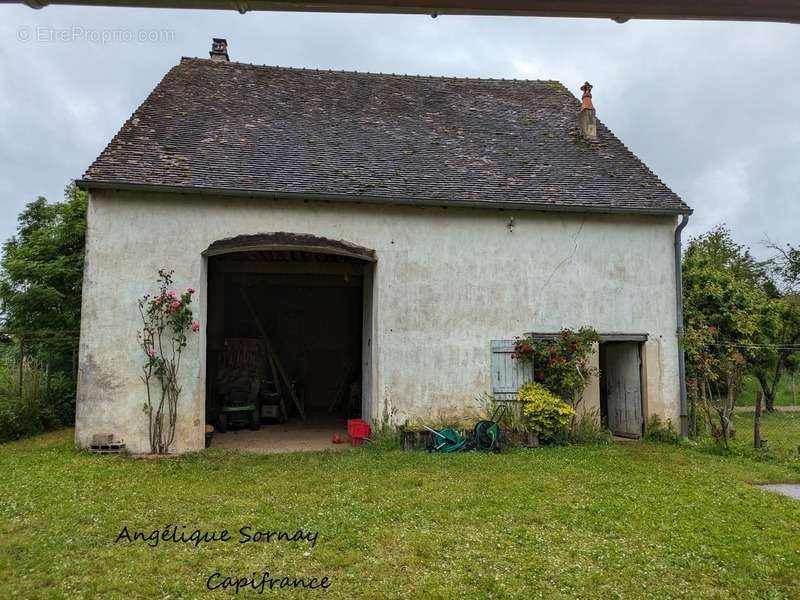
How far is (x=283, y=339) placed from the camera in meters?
14.1

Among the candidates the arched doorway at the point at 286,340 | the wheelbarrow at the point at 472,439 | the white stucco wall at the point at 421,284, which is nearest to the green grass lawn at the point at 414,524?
the wheelbarrow at the point at 472,439

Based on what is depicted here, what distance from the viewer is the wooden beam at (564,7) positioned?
1759 mm

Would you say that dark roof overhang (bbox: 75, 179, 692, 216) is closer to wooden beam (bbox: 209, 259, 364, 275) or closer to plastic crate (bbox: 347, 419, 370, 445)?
wooden beam (bbox: 209, 259, 364, 275)

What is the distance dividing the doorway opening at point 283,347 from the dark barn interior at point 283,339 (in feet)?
0.08

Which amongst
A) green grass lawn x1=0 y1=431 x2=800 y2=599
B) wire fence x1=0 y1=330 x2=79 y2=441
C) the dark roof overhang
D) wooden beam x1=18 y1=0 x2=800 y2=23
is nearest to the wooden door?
green grass lawn x1=0 y1=431 x2=800 y2=599

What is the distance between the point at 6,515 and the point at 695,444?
9.70m

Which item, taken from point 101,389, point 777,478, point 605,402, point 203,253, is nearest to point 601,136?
point 605,402

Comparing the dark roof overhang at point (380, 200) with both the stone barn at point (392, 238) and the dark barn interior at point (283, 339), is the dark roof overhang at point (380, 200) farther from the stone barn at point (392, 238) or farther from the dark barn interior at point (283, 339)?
the dark barn interior at point (283, 339)

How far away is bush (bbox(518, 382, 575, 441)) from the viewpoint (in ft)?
28.0

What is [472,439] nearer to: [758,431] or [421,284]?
[421,284]

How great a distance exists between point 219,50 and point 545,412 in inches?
440

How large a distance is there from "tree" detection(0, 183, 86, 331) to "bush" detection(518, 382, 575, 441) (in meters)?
9.92

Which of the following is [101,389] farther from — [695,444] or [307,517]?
[695,444]

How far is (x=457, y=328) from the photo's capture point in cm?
892
